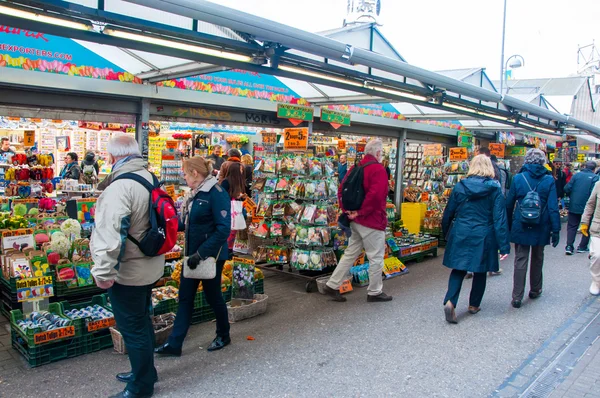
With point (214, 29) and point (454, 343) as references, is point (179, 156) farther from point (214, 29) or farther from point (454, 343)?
point (454, 343)

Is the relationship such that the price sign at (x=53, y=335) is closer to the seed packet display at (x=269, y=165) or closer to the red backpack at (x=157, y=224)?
the red backpack at (x=157, y=224)

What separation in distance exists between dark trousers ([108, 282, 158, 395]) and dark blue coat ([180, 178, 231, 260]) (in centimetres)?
67

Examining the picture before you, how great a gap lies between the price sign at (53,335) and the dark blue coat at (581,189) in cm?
941

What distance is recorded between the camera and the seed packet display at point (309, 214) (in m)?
6.28

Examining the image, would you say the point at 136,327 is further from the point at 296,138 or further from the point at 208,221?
the point at 296,138

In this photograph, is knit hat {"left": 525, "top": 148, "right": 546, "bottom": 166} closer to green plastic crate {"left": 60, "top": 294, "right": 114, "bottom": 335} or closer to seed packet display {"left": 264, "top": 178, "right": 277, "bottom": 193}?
seed packet display {"left": 264, "top": 178, "right": 277, "bottom": 193}

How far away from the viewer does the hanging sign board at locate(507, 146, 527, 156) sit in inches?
642

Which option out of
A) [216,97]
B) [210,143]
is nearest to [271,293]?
[216,97]

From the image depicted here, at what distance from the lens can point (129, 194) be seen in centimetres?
311

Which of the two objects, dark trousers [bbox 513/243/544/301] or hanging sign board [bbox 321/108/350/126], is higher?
hanging sign board [bbox 321/108/350/126]

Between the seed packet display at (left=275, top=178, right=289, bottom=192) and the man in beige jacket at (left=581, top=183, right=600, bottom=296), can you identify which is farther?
the seed packet display at (left=275, top=178, right=289, bottom=192)

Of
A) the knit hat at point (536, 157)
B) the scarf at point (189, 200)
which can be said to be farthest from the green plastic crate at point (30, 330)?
the knit hat at point (536, 157)

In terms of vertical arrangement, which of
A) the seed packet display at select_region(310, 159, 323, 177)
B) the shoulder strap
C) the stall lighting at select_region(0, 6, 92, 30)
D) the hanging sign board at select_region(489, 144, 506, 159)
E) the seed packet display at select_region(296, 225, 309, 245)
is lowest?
the seed packet display at select_region(296, 225, 309, 245)

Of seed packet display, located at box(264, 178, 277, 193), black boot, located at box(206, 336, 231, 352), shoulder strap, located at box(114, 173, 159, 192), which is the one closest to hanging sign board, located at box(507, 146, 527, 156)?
seed packet display, located at box(264, 178, 277, 193)
